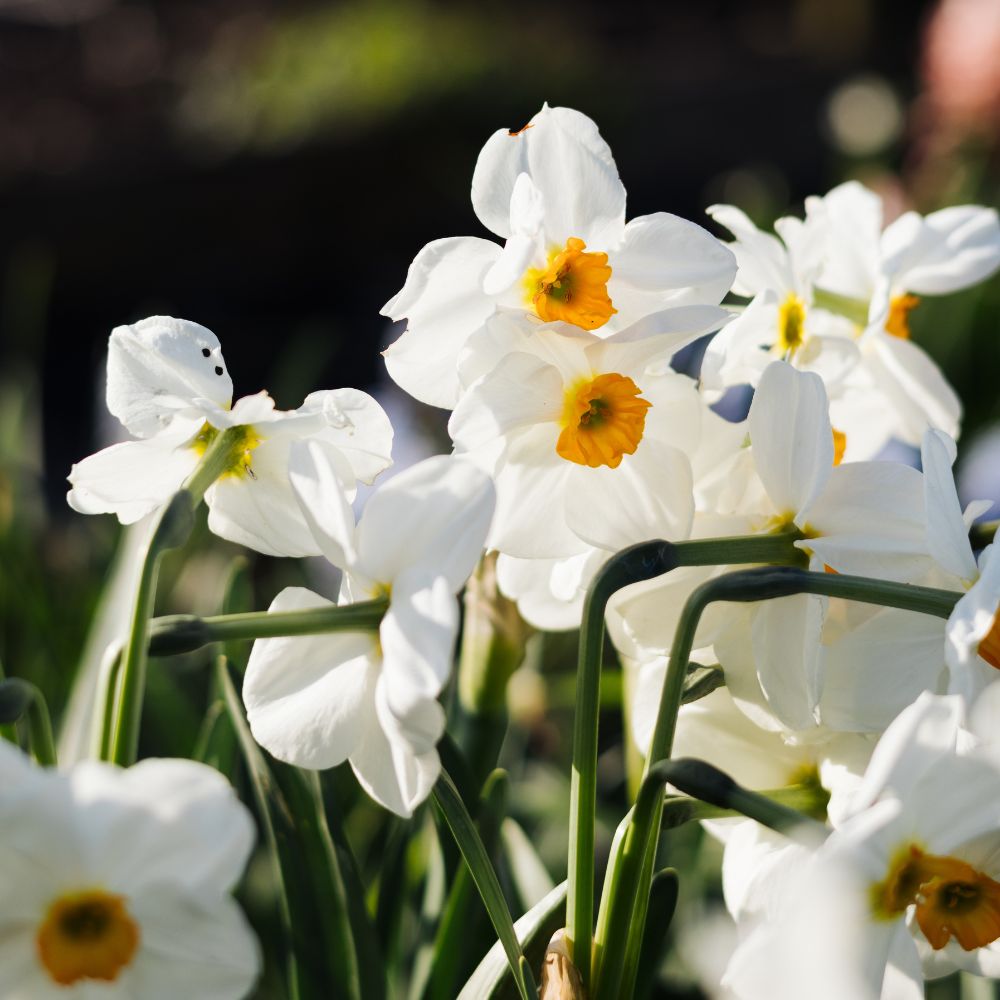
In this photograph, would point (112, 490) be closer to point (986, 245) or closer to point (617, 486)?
point (617, 486)

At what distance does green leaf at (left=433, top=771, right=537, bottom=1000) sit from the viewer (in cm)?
38

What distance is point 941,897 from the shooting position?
355mm

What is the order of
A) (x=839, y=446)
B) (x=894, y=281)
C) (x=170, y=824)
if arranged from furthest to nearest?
(x=894, y=281), (x=839, y=446), (x=170, y=824)

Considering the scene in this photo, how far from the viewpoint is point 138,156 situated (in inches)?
200

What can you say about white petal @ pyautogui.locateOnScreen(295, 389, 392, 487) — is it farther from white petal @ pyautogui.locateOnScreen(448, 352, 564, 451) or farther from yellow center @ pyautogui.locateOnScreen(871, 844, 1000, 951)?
yellow center @ pyautogui.locateOnScreen(871, 844, 1000, 951)

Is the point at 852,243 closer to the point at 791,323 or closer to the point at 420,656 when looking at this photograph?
the point at 791,323

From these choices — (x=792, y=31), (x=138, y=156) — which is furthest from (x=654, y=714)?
(x=792, y=31)

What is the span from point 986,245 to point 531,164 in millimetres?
283

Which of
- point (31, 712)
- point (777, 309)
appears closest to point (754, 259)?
point (777, 309)

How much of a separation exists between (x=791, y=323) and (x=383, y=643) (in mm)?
282

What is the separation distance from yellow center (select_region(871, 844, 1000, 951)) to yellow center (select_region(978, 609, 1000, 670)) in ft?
0.20

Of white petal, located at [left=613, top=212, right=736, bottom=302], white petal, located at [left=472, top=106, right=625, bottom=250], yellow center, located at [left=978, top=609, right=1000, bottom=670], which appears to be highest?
white petal, located at [left=472, top=106, right=625, bottom=250]

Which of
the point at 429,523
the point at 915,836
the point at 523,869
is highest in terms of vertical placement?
the point at 429,523

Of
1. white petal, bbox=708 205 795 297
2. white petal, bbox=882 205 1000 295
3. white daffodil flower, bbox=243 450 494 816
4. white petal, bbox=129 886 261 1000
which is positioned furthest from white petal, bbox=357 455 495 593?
white petal, bbox=882 205 1000 295
